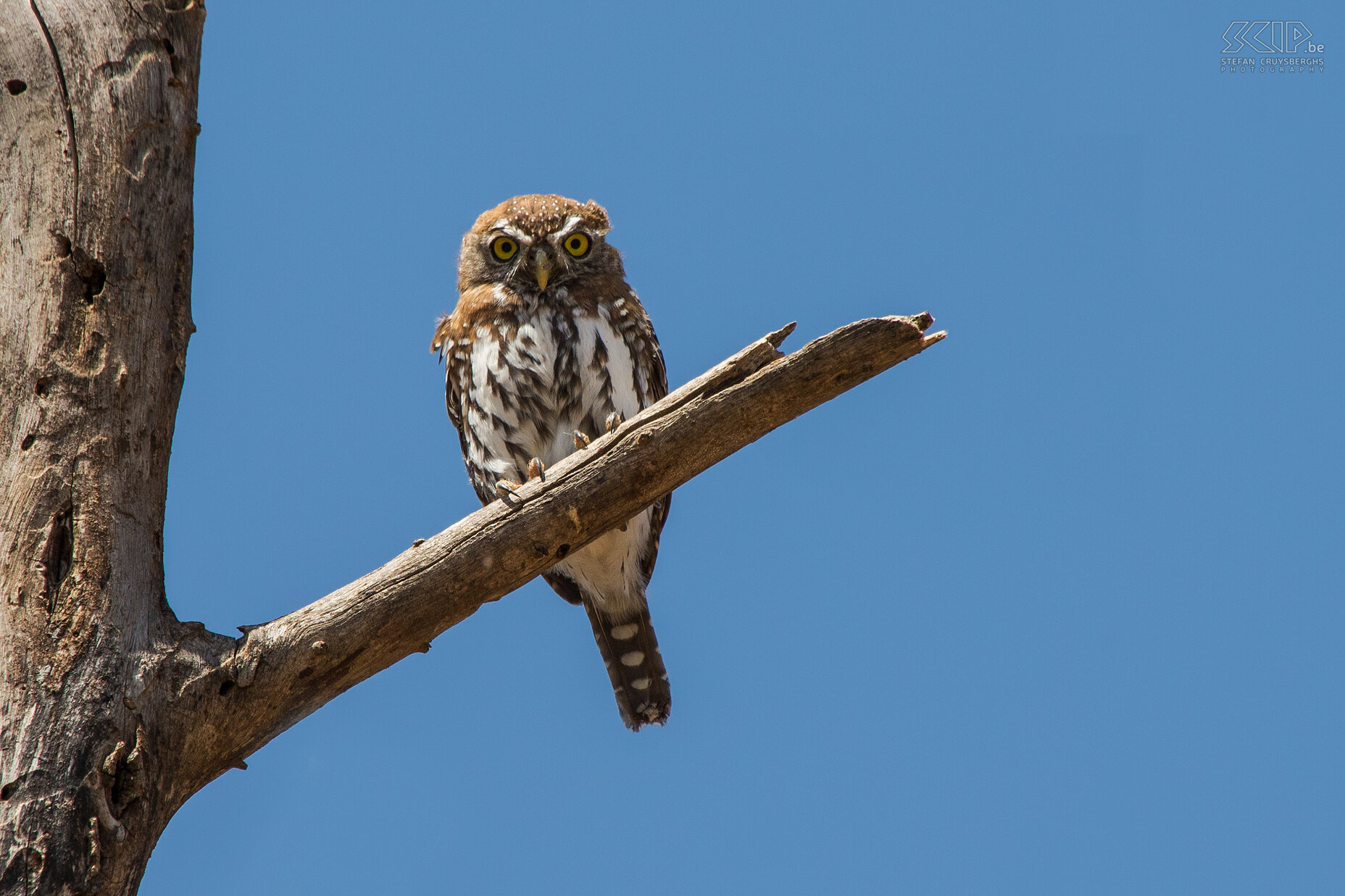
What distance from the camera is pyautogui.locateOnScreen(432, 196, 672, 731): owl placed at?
5.76m

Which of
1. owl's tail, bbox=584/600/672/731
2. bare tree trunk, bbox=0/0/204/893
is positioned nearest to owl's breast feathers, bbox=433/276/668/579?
owl's tail, bbox=584/600/672/731

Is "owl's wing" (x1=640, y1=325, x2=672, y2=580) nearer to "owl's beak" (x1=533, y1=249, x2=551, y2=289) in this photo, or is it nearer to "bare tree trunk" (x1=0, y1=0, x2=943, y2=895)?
"owl's beak" (x1=533, y1=249, x2=551, y2=289)

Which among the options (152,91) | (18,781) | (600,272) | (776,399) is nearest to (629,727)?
(600,272)

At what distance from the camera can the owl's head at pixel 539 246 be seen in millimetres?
6000

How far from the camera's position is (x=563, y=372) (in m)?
5.73

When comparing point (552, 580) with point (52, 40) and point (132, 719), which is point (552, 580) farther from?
point (52, 40)

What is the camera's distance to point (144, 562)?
379 cm

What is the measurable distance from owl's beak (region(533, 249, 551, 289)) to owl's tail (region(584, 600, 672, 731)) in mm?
1801

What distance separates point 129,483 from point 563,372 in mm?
2333

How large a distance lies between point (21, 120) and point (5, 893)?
255cm

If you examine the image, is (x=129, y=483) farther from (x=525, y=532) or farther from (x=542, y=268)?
(x=542, y=268)

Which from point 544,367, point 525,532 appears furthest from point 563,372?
point 525,532

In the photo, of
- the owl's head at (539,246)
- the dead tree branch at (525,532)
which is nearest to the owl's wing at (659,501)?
the owl's head at (539,246)

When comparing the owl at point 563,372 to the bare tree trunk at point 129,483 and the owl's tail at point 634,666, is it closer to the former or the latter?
the owl's tail at point 634,666
